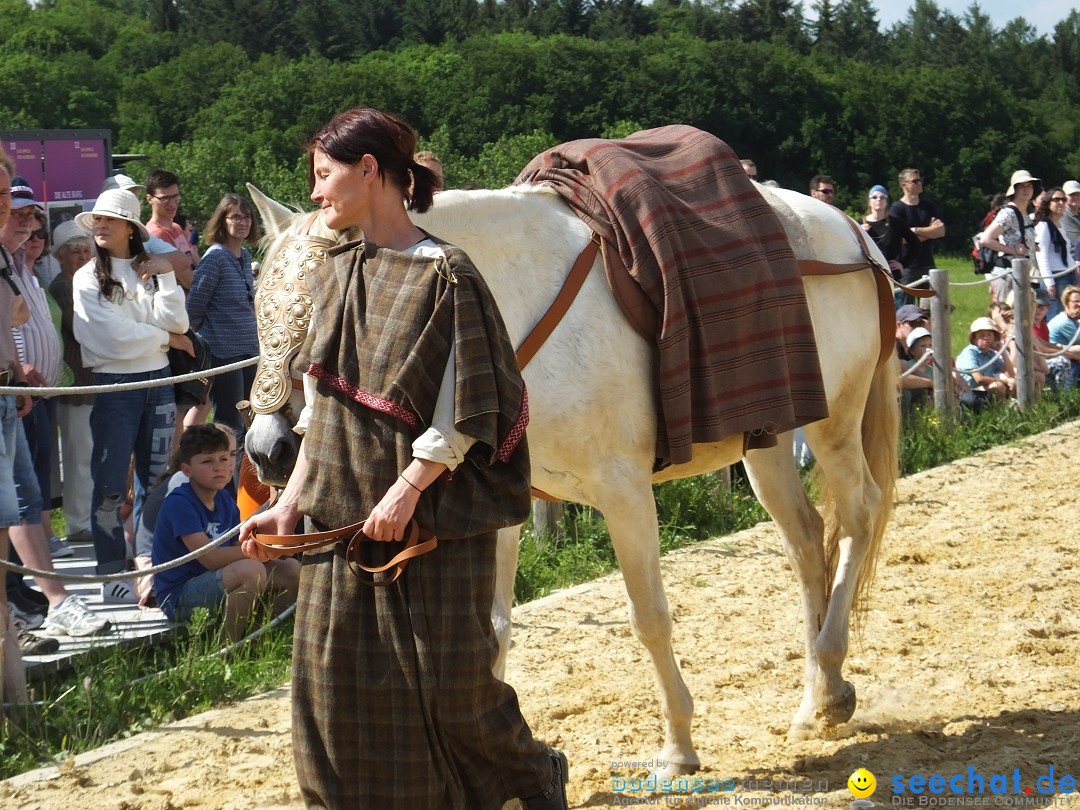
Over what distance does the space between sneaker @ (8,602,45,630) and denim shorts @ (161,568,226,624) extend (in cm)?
52

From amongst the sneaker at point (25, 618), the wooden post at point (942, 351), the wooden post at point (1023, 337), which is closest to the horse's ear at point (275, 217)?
the sneaker at point (25, 618)

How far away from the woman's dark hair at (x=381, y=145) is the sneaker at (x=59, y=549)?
4308mm

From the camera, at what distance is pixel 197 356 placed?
255 inches

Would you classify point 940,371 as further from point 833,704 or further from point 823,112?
point 823,112

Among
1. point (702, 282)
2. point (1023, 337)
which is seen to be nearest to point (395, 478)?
point (702, 282)

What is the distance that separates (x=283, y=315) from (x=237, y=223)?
14.2 ft

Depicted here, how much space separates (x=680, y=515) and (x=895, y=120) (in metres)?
43.8

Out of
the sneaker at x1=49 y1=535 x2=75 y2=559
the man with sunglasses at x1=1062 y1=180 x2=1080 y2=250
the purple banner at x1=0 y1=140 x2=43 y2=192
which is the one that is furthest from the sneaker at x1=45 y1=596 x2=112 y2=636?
the man with sunglasses at x1=1062 y1=180 x2=1080 y2=250

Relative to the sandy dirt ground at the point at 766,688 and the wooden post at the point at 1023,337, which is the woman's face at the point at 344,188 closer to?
the sandy dirt ground at the point at 766,688

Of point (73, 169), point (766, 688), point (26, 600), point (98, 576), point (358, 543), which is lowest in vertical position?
point (766, 688)

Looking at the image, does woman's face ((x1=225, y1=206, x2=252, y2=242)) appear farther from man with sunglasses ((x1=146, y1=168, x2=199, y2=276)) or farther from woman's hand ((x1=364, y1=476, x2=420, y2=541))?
woman's hand ((x1=364, y1=476, x2=420, y2=541))

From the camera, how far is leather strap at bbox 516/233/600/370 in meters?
3.67

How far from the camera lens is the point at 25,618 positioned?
5.27 meters

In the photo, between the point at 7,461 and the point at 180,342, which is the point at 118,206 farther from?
the point at 7,461
